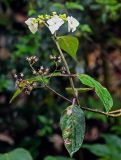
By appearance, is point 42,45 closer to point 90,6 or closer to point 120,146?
point 90,6

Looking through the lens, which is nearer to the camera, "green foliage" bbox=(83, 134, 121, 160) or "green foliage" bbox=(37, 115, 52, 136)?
"green foliage" bbox=(83, 134, 121, 160)

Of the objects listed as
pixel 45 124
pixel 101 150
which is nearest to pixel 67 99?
pixel 101 150

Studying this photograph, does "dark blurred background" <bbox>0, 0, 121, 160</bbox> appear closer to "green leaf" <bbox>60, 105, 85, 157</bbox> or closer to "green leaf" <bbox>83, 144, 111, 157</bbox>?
"green leaf" <bbox>83, 144, 111, 157</bbox>

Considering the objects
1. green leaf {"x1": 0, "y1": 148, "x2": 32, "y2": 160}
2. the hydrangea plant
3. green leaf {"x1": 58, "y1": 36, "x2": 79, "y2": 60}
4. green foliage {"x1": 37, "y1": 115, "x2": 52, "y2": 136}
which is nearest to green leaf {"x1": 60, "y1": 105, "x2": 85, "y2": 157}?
the hydrangea plant

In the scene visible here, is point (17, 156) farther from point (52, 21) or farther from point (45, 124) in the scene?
point (45, 124)

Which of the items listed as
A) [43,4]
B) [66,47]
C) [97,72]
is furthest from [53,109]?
[66,47]

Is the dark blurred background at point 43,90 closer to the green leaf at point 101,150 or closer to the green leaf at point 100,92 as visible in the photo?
the green leaf at point 101,150
